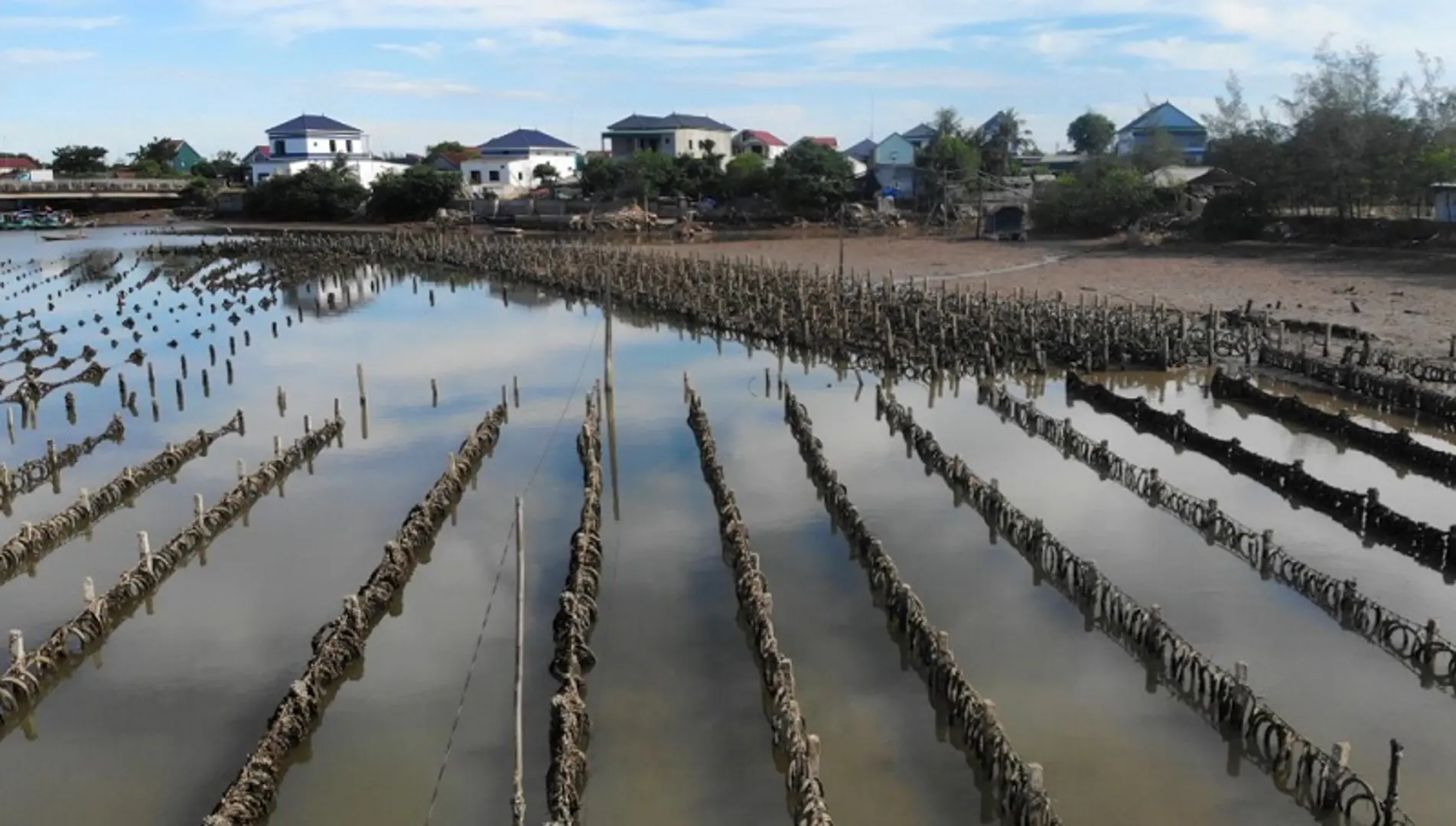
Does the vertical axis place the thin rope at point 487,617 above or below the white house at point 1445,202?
below

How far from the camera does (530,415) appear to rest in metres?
30.9

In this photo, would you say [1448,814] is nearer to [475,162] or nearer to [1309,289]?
[1309,289]

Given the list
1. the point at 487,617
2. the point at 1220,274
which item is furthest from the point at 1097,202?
the point at 487,617

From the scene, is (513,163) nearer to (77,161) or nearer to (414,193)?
(414,193)

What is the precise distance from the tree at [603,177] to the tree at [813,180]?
1426 centimetres

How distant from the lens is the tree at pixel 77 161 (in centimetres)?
12338

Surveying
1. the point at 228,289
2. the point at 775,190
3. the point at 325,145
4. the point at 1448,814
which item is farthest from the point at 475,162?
the point at 1448,814

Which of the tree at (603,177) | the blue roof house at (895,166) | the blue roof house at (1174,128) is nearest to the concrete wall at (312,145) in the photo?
the tree at (603,177)

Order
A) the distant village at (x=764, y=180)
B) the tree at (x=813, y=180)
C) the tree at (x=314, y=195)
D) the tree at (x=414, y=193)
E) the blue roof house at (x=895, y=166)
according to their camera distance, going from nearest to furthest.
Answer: the distant village at (x=764, y=180) → the tree at (x=813, y=180) → the blue roof house at (x=895, y=166) → the tree at (x=414, y=193) → the tree at (x=314, y=195)

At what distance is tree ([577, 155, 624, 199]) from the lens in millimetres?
91812

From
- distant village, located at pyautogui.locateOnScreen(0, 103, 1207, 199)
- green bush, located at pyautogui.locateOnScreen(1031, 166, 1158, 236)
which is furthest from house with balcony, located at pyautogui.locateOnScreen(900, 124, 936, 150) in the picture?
green bush, located at pyautogui.locateOnScreen(1031, 166, 1158, 236)

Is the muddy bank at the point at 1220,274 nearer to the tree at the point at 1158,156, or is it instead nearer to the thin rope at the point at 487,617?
the tree at the point at 1158,156

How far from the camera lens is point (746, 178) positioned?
8856 cm

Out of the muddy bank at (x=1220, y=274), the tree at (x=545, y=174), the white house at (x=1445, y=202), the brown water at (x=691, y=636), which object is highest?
the tree at (x=545, y=174)
